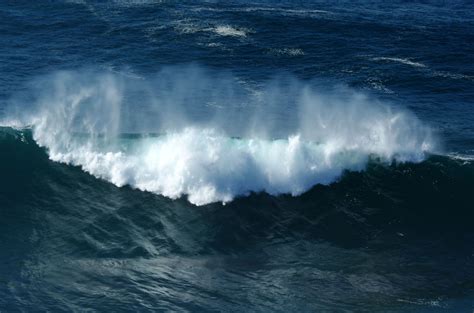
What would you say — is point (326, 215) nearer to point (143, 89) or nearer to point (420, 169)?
point (420, 169)

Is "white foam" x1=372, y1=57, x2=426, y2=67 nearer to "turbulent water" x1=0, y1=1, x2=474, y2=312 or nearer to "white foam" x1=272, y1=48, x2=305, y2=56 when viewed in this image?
"turbulent water" x1=0, y1=1, x2=474, y2=312

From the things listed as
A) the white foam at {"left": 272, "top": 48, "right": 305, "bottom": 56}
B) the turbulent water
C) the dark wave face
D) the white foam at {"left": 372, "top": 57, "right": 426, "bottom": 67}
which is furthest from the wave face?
the white foam at {"left": 372, "top": 57, "right": 426, "bottom": 67}

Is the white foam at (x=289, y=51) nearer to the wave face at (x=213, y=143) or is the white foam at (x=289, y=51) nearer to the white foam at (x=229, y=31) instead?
the white foam at (x=229, y=31)

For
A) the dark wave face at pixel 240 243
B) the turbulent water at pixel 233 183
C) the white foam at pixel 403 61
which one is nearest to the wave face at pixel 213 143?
the turbulent water at pixel 233 183

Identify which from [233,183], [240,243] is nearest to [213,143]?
[233,183]

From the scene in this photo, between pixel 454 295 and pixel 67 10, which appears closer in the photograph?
pixel 454 295

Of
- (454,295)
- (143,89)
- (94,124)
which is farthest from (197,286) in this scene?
(143,89)
